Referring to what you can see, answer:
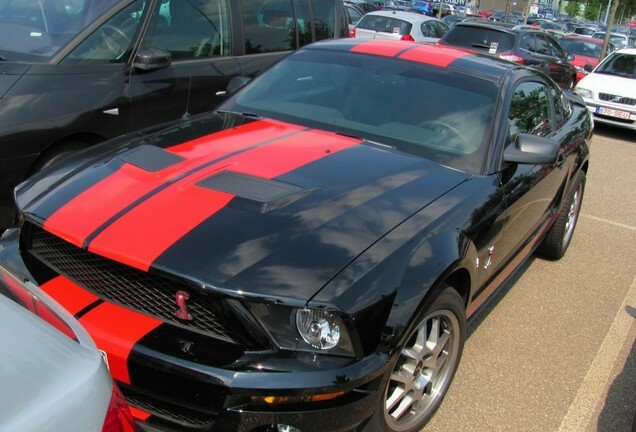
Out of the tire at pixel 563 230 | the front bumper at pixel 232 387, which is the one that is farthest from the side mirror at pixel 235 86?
the tire at pixel 563 230

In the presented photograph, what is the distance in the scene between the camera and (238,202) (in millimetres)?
2396

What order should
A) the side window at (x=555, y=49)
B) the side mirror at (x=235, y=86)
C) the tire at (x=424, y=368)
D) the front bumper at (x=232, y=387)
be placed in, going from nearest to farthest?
1. the front bumper at (x=232, y=387)
2. the tire at (x=424, y=368)
3. the side mirror at (x=235, y=86)
4. the side window at (x=555, y=49)

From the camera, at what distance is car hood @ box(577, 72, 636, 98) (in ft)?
34.8

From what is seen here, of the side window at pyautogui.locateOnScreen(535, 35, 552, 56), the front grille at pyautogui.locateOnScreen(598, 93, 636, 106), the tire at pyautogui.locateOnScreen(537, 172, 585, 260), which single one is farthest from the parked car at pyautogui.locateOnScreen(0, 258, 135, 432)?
the side window at pyautogui.locateOnScreen(535, 35, 552, 56)

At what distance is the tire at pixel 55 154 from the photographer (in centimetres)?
378

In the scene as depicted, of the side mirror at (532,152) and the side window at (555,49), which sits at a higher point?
the side mirror at (532,152)

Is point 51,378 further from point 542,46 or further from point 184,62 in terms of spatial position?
point 542,46

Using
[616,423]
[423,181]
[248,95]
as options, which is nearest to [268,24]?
[248,95]

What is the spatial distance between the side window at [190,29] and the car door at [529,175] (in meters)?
2.59

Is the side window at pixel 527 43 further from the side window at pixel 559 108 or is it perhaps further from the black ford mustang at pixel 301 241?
the black ford mustang at pixel 301 241

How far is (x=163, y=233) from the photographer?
2.18 meters

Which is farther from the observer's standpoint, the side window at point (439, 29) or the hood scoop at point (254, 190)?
the side window at point (439, 29)

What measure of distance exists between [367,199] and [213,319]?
0.89m

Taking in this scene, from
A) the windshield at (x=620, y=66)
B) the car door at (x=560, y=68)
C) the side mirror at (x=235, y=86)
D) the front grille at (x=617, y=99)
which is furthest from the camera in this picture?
the car door at (x=560, y=68)
